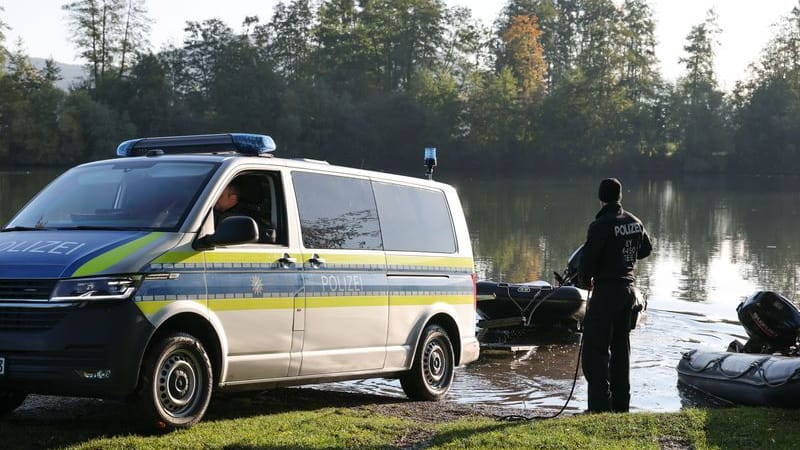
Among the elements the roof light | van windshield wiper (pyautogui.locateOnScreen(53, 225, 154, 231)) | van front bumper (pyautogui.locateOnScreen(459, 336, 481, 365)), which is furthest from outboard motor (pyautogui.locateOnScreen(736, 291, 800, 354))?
van windshield wiper (pyautogui.locateOnScreen(53, 225, 154, 231))

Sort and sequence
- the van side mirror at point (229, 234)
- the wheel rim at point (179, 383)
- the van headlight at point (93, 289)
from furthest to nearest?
the van side mirror at point (229, 234) → the wheel rim at point (179, 383) → the van headlight at point (93, 289)

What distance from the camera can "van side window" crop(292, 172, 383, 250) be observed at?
927 cm

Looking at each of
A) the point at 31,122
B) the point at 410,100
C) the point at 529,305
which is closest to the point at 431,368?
the point at 529,305

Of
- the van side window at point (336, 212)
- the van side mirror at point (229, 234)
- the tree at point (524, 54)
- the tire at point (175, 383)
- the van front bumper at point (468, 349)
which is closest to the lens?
the tire at point (175, 383)

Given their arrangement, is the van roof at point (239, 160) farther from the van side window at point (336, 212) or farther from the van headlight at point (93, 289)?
the van headlight at point (93, 289)

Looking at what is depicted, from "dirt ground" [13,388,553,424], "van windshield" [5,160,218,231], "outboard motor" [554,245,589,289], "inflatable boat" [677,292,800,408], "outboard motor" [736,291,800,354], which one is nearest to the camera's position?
"van windshield" [5,160,218,231]

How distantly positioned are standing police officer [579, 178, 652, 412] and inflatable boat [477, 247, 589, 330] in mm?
7266

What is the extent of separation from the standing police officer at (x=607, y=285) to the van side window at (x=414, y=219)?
1.62 metres

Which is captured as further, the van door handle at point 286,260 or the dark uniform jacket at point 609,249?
the dark uniform jacket at point 609,249

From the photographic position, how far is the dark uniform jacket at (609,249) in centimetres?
1014

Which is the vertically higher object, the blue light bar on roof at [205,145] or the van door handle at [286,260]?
the blue light bar on roof at [205,145]

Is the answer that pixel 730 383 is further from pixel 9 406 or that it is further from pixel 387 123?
pixel 387 123

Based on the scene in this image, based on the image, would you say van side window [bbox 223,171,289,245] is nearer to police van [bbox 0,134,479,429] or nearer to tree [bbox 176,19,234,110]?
police van [bbox 0,134,479,429]

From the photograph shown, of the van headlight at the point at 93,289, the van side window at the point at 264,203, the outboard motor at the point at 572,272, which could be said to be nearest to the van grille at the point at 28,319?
the van headlight at the point at 93,289
